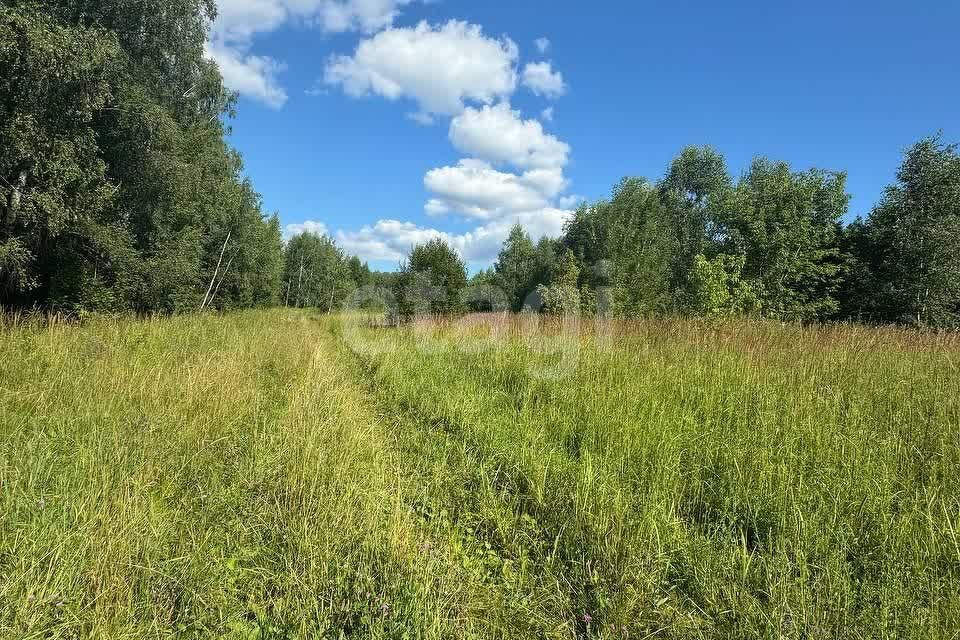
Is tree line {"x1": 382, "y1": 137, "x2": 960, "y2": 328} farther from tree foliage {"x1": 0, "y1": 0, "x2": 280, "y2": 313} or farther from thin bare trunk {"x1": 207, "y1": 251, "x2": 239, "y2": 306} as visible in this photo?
thin bare trunk {"x1": 207, "y1": 251, "x2": 239, "y2": 306}

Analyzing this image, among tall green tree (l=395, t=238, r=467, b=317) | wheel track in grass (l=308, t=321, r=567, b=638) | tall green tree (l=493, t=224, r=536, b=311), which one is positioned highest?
tall green tree (l=493, t=224, r=536, b=311)

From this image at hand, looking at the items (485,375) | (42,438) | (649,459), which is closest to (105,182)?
(42,438)

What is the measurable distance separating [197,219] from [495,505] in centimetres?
2503

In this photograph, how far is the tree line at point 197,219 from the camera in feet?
34.5

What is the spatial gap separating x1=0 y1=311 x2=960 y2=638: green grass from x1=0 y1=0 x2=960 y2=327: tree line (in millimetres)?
5853

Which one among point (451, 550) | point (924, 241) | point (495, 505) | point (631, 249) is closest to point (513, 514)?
point (495, 505)

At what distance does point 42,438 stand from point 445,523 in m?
3.64

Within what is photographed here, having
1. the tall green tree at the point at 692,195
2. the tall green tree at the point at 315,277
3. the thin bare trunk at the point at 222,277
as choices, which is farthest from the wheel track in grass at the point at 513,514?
the tall green tree at the point at 315,277

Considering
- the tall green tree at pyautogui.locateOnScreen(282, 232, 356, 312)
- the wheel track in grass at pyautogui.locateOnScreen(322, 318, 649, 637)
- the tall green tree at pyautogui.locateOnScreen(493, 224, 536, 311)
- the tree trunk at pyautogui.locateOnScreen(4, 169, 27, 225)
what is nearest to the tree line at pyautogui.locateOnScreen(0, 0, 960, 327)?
the tree trunk at pyautogui.locateOnScreen(4, 169, 27, 225)

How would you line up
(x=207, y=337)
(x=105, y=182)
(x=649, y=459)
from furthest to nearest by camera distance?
1. (x=105, y=182)
2. (x=207, y=337)
3. (x=649, y=459)

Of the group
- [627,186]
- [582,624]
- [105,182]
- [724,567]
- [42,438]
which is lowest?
[582,624]

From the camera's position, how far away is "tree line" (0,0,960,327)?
10.5 meters

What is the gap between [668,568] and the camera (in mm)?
2260

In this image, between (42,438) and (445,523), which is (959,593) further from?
(42,438)
